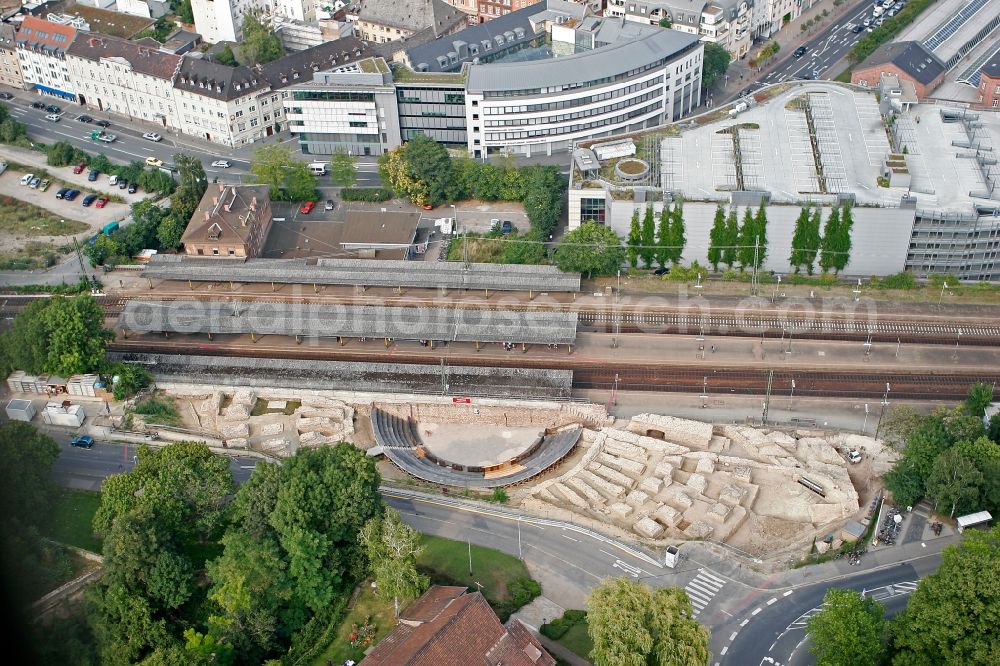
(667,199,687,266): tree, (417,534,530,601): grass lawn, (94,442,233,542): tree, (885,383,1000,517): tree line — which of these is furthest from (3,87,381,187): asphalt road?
(885,383,1000,517): tree line

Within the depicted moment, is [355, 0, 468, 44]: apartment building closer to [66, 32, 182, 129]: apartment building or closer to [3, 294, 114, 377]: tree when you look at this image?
[66, 32, 182, 129]: apartment building

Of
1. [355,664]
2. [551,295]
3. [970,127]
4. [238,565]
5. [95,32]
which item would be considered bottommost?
[355,664]

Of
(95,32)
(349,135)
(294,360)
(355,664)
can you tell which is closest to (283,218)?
(349,135)

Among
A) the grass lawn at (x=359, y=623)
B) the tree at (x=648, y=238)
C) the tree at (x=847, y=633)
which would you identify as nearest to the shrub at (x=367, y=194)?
the tree at (x=648, y=238)

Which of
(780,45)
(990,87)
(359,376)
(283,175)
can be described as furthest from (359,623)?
(780,45)

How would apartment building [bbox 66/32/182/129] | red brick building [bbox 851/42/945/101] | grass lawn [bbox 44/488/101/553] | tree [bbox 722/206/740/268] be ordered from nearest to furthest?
grass lawn [bbox 44/488/101/553] < tree [bbox 722/206/740/268] < red brick building [bbox 851/42/945/101] < apartment building [bbox 66/32/182/129]

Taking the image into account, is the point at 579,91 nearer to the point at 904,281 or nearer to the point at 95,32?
the point at 904,281

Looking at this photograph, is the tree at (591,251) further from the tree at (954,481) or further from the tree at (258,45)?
the tree at (258,45)
